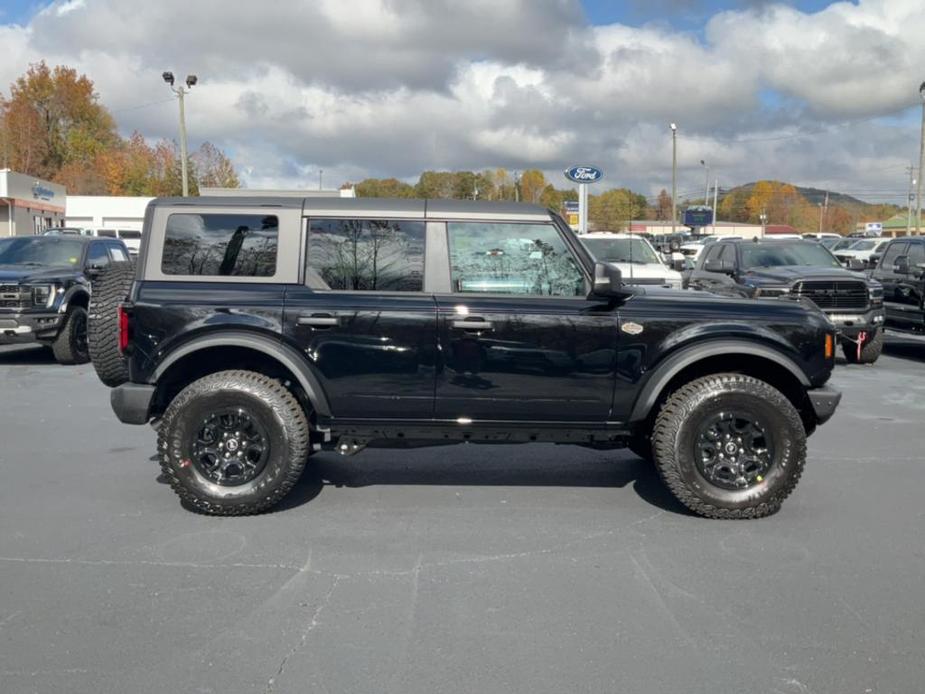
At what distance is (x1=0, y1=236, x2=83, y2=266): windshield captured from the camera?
12.1 meters

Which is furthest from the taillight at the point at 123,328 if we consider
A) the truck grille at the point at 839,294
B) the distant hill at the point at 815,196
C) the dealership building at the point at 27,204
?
the distant hill at the point at 815,196

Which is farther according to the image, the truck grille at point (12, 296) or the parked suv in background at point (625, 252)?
the parked suv in background at point (625, 252)

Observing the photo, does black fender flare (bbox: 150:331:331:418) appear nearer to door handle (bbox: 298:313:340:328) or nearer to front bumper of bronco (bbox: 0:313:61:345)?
door handle (bbox: 298:313:340:328)

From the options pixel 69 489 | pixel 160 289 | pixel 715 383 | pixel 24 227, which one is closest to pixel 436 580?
pixel 715 383

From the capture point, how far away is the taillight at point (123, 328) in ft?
16.6

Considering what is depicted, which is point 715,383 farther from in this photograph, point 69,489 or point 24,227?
point 24,227

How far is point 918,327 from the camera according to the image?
12156 mm

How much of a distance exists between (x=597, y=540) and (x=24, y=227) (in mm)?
54673

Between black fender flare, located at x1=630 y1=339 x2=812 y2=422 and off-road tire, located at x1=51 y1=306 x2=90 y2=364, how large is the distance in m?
8.96

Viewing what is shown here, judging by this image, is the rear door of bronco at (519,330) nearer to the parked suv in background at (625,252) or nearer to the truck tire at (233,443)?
the truck tire at (233,443)

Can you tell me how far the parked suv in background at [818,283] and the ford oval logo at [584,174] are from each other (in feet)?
20.0

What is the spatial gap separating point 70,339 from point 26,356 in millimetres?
1739

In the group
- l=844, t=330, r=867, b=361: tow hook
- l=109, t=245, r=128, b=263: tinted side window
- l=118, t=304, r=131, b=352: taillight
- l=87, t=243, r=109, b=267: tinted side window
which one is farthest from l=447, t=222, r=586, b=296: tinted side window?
l=109, t=245, r=128, b=263: tinted side window

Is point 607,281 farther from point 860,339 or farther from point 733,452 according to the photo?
point 860,339
